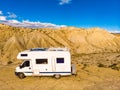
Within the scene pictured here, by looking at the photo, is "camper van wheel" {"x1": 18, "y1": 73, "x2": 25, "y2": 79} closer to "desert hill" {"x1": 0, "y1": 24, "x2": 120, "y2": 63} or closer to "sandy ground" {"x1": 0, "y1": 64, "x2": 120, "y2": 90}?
"sandy ground" {"x1": 0, "y1": 64, "x2": 120, "y2": 90}

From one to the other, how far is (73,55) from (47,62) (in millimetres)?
64644

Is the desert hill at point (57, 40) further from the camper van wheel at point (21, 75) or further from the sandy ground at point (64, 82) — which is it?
the camper van wheel at point (21, 75)

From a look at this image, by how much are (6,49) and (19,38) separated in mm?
9847

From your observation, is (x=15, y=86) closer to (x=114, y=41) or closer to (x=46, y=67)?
(x=46, y=67)

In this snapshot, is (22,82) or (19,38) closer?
(22,82)

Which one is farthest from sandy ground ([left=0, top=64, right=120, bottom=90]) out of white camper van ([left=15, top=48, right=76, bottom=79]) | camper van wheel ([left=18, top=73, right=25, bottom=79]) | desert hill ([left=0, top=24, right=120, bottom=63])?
desert hill ([left=0, top=24, right=120, bottom=63])

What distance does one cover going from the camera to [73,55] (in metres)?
86.9

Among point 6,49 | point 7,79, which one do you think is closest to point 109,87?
point 7,79

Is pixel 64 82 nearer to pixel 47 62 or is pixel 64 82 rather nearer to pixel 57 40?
pixel 47 62

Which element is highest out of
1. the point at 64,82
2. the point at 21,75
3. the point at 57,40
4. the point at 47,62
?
the point at 57,40

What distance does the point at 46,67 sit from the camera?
22531mm

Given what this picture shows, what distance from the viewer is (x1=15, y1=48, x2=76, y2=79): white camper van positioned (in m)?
22.5

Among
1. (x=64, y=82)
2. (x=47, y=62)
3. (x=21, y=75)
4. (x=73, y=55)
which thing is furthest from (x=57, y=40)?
(x=64, y=82)

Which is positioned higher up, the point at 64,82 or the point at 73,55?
the point at 73,55
